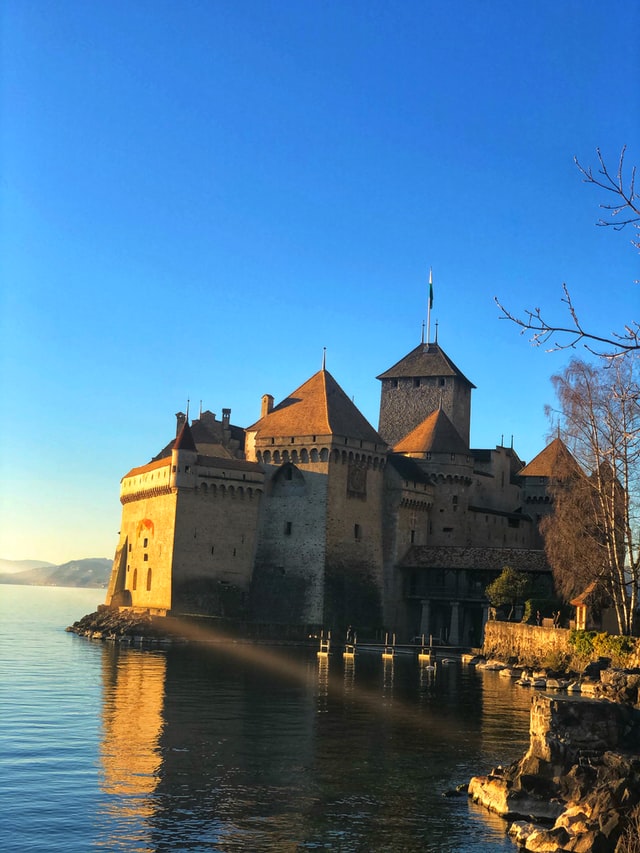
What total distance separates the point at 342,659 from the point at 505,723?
63.7ft

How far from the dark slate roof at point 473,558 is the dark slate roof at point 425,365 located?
16329 mm

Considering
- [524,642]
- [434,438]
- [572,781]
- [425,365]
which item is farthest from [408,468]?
[572,781]

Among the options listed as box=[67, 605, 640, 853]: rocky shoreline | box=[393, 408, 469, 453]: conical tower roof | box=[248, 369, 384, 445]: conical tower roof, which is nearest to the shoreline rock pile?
box=[248, 369, 384, 445]: conical tower roof

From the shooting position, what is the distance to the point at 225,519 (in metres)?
54.1

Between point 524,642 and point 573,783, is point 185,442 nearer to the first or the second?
point 524,642

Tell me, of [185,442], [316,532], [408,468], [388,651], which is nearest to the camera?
[388,651]

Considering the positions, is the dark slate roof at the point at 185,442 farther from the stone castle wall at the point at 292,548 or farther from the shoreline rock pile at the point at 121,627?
the shoreline rock pile at the point at 121,627

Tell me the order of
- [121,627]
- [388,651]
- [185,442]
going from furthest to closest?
[185,442] < [121,627] < [388,651]

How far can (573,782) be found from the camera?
16984 mm

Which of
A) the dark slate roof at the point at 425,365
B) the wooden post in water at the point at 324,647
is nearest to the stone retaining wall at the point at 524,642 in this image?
the wooden post in water at the point at 324,647

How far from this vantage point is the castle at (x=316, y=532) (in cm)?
5306

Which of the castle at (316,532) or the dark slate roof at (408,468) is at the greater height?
the dark slate roof at (408,468)

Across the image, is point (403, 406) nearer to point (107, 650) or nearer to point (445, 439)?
point (445, 439)

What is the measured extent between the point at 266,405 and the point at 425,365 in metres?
13.3
